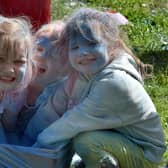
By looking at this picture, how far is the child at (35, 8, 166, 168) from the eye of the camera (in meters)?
3.11

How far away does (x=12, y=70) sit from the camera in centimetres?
320

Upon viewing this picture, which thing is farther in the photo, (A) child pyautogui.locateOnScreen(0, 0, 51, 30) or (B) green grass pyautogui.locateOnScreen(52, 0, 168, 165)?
(B) green grass pyautogui.locateOnScreen(52, 0, 168, 165)

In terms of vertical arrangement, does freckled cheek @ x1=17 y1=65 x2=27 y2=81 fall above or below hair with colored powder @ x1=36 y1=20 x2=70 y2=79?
below

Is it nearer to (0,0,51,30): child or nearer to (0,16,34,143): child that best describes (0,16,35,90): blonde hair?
(0,16,34,143): child

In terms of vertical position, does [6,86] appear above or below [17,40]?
below

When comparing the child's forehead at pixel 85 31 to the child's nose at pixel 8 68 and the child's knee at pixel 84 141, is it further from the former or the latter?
the child's knee at pixel 84 141

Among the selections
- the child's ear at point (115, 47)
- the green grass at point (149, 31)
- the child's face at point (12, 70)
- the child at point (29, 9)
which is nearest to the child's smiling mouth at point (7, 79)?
the child's face at point (12, 70)

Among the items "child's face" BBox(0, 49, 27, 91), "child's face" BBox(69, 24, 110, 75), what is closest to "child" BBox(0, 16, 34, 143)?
"child's face" BBox(0, 49, 27, 91)

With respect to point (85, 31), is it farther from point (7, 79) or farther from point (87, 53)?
point (7, 79)

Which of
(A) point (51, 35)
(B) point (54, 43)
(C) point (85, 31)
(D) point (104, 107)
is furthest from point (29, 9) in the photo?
(D) point (104, 107)

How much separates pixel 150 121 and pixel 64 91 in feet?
1.47

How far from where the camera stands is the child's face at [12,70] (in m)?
3.19

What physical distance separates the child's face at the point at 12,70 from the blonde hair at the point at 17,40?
0.01 metres

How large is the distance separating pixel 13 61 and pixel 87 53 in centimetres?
36
